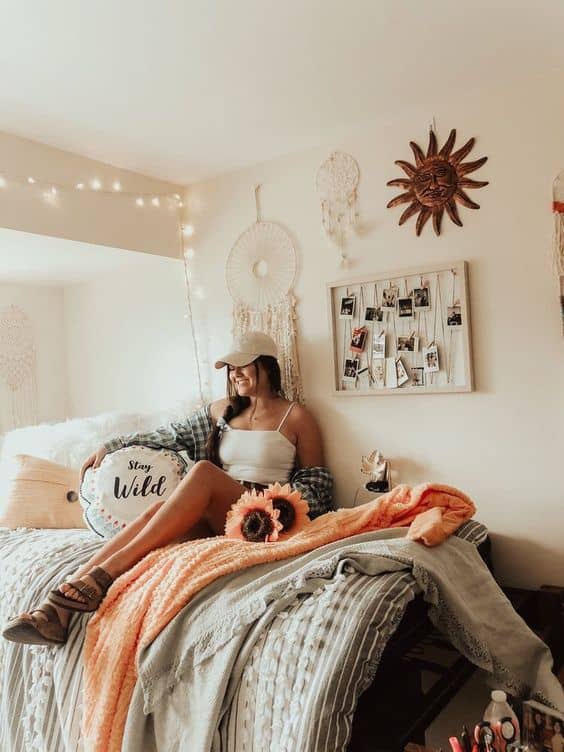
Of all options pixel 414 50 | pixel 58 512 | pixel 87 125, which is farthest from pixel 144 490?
pixel 414 50

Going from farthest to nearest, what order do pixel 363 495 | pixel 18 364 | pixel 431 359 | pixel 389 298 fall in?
pixel 18 364, pixel 363 495, pixel 389 298, pixel 431 359

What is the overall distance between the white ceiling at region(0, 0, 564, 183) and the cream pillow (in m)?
1.38

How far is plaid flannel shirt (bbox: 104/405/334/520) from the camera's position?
275 centimetres

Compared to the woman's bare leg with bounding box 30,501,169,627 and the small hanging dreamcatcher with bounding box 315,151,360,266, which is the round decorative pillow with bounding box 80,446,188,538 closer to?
the woman's bare leg with bounding box 30,501,169,627

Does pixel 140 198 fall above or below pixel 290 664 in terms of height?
above

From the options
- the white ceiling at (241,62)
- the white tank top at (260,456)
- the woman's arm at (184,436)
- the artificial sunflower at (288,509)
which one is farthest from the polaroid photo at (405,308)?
the woman's arm at (184,436)

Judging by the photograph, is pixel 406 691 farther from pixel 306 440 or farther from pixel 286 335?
pixel 286 335

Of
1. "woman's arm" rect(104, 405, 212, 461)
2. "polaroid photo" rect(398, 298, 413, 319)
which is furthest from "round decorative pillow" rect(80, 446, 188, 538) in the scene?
"polaroid photo" rect(398, 298, 413, 319)

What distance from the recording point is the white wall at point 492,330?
2.40 meters

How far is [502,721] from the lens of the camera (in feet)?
5.21

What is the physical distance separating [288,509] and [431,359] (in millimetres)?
844

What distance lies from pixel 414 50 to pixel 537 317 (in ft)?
3.29

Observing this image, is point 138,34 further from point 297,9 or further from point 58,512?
point 58,512

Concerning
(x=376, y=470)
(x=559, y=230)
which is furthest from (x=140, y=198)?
(x=559, y=230)
